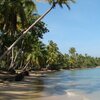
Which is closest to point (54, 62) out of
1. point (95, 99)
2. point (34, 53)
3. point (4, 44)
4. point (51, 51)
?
point (51, 51)

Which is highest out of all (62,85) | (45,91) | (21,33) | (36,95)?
(21,33)

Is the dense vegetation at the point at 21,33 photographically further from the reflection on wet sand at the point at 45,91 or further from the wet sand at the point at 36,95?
the wet sand at the point at 36,95

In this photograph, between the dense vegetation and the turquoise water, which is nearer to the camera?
the turquoise water

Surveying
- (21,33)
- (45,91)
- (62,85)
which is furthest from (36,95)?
(21,33)

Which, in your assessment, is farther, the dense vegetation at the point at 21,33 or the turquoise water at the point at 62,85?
the dense vegetation at the point at 21,33

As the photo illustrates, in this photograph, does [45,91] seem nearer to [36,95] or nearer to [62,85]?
[36,95]

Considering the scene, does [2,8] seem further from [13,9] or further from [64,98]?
[64,98]

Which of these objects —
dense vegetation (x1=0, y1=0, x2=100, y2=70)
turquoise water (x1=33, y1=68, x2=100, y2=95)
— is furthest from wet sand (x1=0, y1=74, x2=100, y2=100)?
dense vegetation (x1=0, y1=0, x2=100, y2=70)

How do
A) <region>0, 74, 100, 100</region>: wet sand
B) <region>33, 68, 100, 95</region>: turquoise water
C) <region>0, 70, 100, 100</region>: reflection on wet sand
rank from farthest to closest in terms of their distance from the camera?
<region>33, 68, 100, 95</region>: turquoise water, <region>0, 70, 100, 100</region>: reflection on wet sand, <region>0, 74, 100, 100</region>: wet sand

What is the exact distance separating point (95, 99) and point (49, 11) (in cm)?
1316

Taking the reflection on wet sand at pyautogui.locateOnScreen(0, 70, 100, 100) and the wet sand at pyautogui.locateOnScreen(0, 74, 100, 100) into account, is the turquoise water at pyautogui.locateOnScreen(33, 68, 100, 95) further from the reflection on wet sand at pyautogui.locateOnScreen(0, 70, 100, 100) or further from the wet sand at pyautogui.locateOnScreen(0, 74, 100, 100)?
the wet sand at pyautogui.locateOnScreen(0, 74, 100, 100)

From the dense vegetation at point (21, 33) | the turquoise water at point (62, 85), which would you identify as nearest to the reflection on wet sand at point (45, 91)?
the turquoise water at point (62, 85)

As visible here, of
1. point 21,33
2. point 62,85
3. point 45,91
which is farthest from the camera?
point 21,33

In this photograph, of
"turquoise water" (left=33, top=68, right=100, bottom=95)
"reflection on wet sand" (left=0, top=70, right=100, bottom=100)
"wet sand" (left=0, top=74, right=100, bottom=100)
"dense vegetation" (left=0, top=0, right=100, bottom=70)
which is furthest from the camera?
"dense vegetation" (left=0, top=0, right=100, bottom=70)
